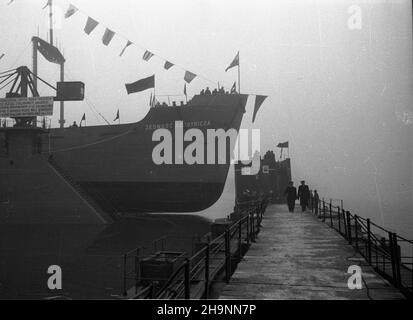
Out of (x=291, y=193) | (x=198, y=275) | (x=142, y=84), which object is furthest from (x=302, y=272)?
(x=142, y=84)

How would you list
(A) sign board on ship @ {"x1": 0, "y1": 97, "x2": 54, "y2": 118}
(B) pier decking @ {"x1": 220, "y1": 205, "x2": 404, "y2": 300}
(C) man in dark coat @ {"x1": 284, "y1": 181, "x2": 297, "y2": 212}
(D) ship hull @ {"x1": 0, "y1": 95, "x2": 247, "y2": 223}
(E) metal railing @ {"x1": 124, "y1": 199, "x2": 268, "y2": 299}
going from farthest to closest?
(D) ship hull @ {"x1": 0, "y1": 95, "x2": 247, "y2": 223} < (A) sign board on ship @ {"x1": 0, "y1": 97, "x2": 54, "y2": 118} < (C) man in dark coat @ {"x1": 284, "y1": 181, "x2": 297, "y2": 212} < (B) pier decking @ {"x1": 220, "y1": 205, "x2": 404, "y2": 300} < (E) metal railing @ {"x1": 124, "y1": 199, "x2": 268, "y2": 299}

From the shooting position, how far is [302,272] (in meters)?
5.67

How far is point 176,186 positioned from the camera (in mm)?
25312

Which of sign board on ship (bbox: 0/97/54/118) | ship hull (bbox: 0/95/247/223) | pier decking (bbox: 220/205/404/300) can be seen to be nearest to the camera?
pier decking (bbox: 220/205/404/300)

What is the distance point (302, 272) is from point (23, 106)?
17205 millimetres

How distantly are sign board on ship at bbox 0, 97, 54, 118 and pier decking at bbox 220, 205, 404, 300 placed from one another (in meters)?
12.4

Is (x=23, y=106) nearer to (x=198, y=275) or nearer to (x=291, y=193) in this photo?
(x=291, y=193)

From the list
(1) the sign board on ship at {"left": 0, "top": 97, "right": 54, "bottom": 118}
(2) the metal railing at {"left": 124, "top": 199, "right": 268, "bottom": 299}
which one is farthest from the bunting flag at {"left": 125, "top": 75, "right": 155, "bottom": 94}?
(2) the metal railing at {"left": 124, "top": 199, "right": 268, "bottom": 299}

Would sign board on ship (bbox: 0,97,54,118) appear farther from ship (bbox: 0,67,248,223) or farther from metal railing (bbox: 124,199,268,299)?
metal railing (bbox: 124,199,268,299)

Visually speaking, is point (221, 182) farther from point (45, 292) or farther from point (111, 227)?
point (45, 292)

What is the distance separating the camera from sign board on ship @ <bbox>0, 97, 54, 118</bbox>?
16.8 meters

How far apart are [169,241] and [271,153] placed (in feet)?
51.2

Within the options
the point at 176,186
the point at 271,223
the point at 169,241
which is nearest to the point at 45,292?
the point at 271,223

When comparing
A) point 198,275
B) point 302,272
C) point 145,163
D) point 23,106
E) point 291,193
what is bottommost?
point 198,275
